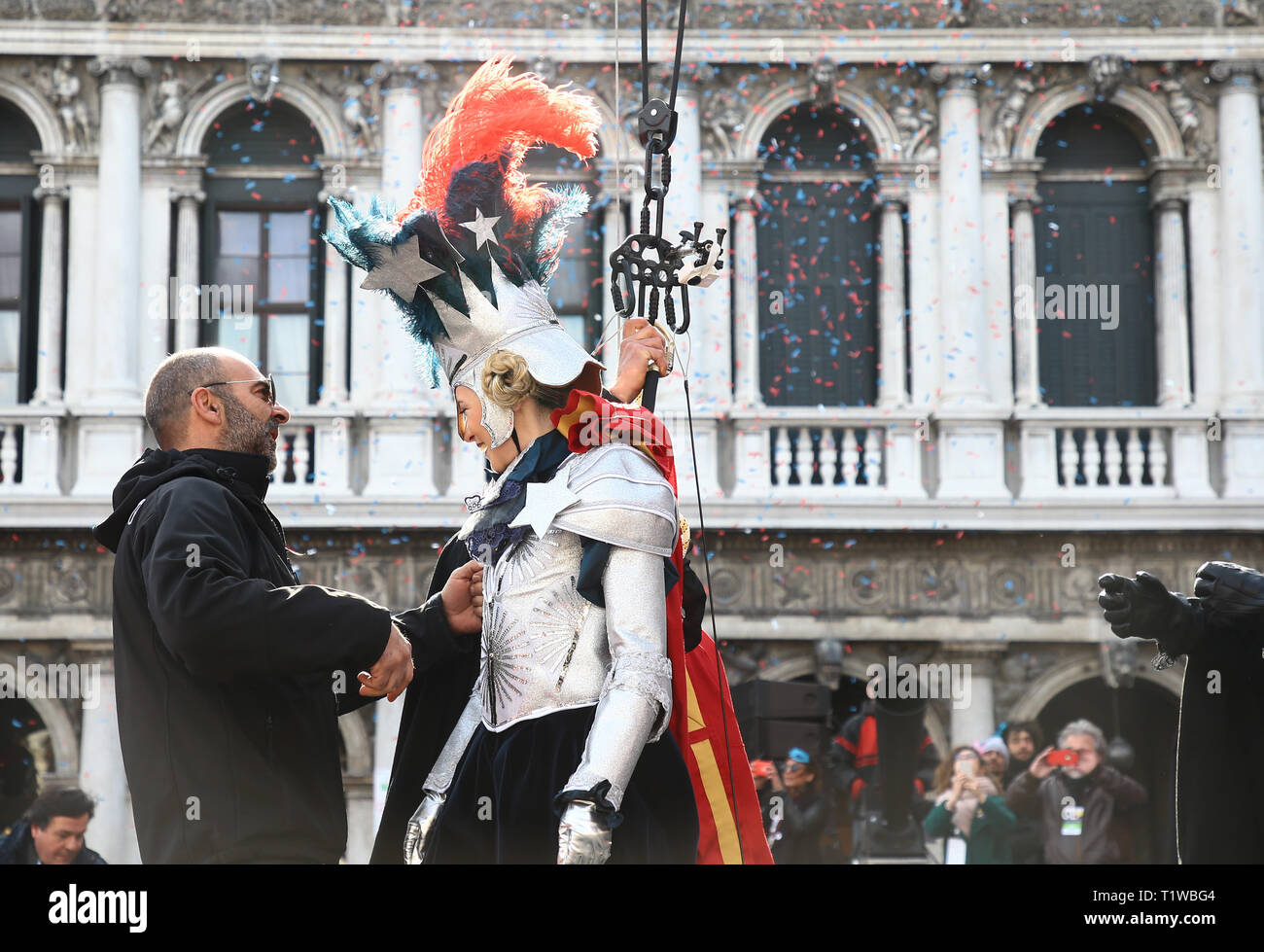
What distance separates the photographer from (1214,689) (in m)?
3.91

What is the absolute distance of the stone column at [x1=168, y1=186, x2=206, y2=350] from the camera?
1206 centimetres

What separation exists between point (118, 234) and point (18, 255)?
2.77ft

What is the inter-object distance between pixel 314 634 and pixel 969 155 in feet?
31.8

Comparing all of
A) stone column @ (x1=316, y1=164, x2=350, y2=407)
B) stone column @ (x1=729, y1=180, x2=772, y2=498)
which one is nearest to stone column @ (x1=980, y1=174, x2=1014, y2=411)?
stone column @ (x1=729, y1=180, x2=772, y2=498)

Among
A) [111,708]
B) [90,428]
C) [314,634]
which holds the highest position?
[90,428]

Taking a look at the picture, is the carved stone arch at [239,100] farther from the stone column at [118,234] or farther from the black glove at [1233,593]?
the black glove at [1233,593]

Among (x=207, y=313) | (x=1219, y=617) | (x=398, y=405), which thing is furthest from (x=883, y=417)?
(x=1219, y=617)

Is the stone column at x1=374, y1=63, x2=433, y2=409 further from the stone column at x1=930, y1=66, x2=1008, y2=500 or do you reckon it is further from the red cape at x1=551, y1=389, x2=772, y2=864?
the red cape at x1=551, y1=389, x2=772, y2=864

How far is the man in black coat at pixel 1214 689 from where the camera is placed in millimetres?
3881
